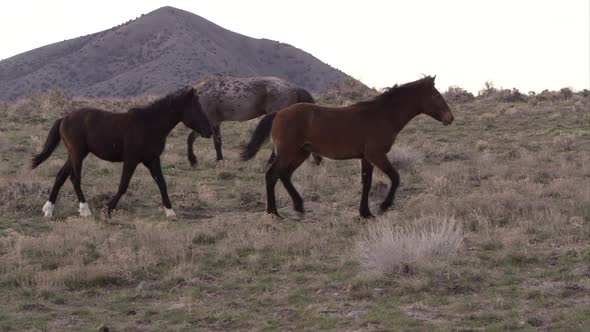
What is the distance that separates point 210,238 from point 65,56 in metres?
70.8

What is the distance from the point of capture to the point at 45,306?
258 inches

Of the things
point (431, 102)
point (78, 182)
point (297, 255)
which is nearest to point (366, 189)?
point (431, 102)

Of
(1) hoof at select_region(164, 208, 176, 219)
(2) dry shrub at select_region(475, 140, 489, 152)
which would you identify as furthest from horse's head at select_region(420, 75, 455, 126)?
(2) dry shrub at select_region(475, 140, 489, 152)

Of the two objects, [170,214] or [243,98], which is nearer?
[170,214]

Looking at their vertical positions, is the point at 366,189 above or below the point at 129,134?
below

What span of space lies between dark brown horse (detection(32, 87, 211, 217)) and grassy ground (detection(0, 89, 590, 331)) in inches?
19.1

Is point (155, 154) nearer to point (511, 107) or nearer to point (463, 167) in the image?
point (463, 167)

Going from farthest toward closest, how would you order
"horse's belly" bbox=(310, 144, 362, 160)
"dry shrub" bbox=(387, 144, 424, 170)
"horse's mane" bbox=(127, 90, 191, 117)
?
"dry shrub" bbox=(387, 144, 424, 170) → "horse's mane" bbox=(127, 90, 191, 117) → "horse's belly" bbox=(310, 144, 362, 160)

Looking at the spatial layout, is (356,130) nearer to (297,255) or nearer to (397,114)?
(397,114)

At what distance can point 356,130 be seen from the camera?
10.1 m

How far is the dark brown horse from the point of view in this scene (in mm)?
10594

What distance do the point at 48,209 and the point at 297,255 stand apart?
15.3ft

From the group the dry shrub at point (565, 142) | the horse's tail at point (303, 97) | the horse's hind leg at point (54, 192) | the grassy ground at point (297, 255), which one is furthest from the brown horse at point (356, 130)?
the dry shrub at point (565, 142)

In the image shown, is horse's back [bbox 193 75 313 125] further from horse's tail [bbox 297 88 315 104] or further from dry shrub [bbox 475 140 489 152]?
dry shrub [bbox 475 140 489 152]
